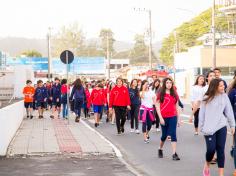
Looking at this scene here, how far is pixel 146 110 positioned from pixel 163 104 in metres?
3.55

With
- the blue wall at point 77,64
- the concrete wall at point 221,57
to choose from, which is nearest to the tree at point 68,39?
the blue wall at point 77,64

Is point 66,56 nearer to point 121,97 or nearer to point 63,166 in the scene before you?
point 121,97

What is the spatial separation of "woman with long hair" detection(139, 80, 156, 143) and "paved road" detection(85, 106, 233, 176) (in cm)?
37

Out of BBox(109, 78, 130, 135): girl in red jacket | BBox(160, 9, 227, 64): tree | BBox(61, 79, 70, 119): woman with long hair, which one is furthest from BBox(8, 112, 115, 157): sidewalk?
BBox(160, 9, 227, 64): tree

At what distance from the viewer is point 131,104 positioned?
17.4m

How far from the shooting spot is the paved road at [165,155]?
33.0ft

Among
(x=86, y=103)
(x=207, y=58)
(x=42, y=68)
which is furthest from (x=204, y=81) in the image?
(x=42, y=68)

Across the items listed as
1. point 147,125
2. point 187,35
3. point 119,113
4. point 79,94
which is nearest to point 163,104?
point 147,125

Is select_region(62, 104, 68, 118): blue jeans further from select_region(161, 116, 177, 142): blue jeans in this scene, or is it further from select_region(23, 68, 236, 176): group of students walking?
select_region(161, 116, 177, 142): blue jeans

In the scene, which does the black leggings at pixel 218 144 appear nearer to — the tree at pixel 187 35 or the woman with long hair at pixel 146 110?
the woman with long hair at pixel 146 110

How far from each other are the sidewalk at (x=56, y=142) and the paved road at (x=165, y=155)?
60cm

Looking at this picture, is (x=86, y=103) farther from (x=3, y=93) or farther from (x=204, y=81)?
(x=3, y=93)

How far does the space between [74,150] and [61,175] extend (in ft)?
10.0

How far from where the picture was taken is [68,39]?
4975 inches
